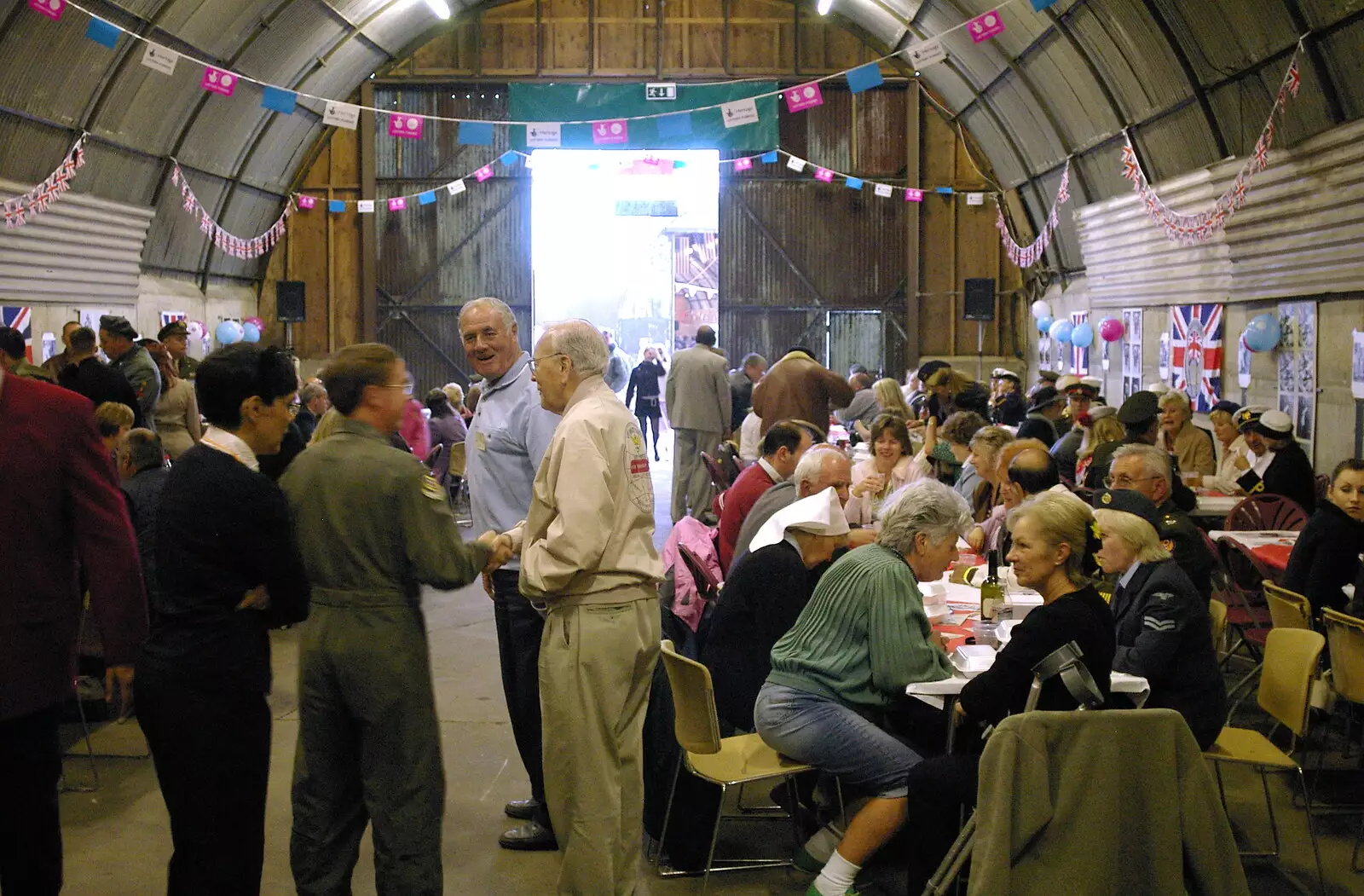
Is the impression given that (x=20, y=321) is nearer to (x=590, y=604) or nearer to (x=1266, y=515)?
(x=590, y=604)

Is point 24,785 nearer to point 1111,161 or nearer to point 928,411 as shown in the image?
point 928,411

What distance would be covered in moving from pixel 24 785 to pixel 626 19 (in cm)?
1643

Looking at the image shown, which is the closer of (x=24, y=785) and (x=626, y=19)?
(x=24, y=785)

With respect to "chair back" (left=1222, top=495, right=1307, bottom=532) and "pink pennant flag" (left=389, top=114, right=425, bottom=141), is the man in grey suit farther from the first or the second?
"pink pennant flag" (left=389, top=114, right=425, bottom=141)

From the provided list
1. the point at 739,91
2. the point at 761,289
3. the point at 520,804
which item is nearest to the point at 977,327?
the point at 761,289

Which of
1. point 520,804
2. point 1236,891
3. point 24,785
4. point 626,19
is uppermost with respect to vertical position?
point 626,19

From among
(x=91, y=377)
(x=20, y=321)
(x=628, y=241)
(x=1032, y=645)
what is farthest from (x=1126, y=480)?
(x=628, y=241)

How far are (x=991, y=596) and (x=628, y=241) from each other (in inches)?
882

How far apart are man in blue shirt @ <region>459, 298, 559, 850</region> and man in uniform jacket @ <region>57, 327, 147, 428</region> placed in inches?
161

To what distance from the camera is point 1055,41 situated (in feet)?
44.2

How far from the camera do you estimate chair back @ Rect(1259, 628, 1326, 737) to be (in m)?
4.29

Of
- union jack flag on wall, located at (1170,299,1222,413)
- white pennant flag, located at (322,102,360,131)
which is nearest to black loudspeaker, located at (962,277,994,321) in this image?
union jack flag on wall, located at (1170,299,1222,413)

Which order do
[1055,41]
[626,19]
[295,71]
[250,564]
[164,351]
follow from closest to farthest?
[250,564]
[164,351]
[1055,41]
[295,71]
[626,19]

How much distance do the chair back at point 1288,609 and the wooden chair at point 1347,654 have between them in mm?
184
